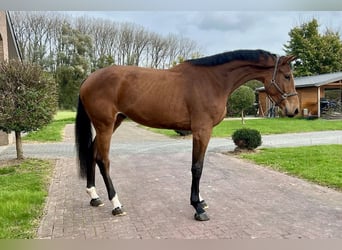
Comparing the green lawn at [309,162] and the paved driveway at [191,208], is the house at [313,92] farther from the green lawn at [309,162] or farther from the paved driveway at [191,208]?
the paved driveway at [191,208]

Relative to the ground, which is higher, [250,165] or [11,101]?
[11,101]

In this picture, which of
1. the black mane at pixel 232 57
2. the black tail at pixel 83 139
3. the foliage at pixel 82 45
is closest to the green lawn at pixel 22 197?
the black tail at pixel 83 139

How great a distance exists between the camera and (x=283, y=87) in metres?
3.32

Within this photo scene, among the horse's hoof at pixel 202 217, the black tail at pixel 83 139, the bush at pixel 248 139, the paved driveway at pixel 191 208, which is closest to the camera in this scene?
the paved driveway at pixel 191 208

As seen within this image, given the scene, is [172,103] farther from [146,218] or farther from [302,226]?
[302,226]

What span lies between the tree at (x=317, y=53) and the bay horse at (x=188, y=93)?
77.8 ft

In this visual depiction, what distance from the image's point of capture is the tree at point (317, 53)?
25.5m

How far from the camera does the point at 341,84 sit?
61.6 feet

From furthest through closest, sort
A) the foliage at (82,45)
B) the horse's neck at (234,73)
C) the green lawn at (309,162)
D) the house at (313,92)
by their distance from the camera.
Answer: the house at (313,92)
the foliage at (82,45)
the green lawn at (309,162)
the horse's neck at (234,73)

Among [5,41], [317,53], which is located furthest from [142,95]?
[317,53]

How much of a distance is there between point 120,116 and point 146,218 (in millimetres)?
1137

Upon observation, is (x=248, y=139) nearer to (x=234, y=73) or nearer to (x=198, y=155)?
(x=234, y=73)

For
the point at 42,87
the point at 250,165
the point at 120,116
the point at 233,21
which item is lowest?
the point at 250,165

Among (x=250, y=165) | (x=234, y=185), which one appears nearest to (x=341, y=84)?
(x=250, y=165)
